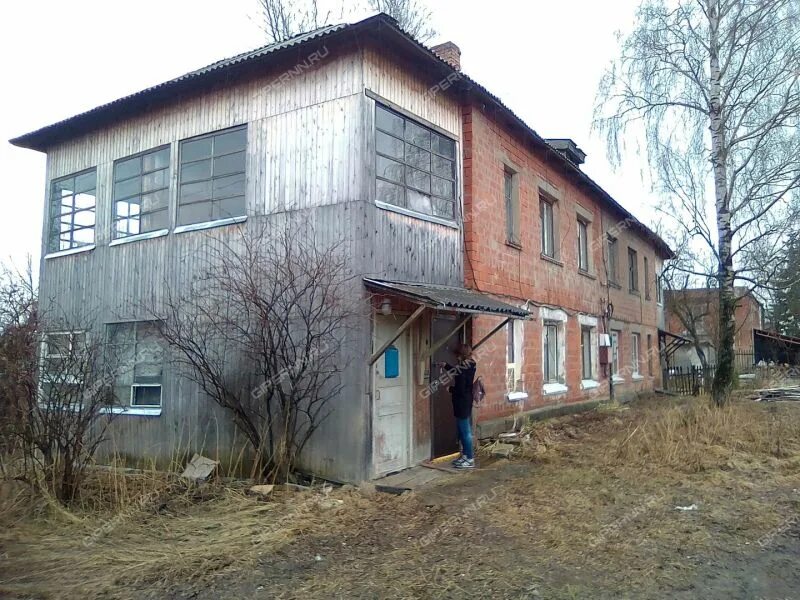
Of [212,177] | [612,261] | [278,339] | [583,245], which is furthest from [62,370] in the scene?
[612,261]

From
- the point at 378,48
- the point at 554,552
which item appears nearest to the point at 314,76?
the point at 378,48

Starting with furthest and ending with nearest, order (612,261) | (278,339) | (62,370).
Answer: (612,261) < (278,339) < (62,370)

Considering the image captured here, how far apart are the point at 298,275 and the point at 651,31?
11974mm

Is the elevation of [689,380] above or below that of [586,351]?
below

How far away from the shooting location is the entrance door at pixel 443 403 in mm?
9367

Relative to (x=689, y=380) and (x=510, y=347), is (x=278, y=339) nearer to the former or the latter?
(x=510, y=347)

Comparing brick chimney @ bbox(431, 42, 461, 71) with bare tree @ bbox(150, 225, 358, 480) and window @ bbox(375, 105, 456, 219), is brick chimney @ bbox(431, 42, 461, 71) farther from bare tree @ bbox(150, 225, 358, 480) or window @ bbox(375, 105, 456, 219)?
bare tree @ bbox(150, 225, 358, 480)

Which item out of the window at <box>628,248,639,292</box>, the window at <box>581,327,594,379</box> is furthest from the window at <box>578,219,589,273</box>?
the window at <box>628,248,639,292</box>

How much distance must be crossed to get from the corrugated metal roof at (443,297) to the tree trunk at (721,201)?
769 cm

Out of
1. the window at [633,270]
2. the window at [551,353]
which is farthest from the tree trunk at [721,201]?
the window at [633,270]

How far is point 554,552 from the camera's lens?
539 cm

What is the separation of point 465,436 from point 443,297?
94.6 inches

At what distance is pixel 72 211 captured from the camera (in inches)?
469

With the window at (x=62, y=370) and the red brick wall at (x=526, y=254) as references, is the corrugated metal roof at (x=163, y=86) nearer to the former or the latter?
the red brick wall at (x=526, y=254)
